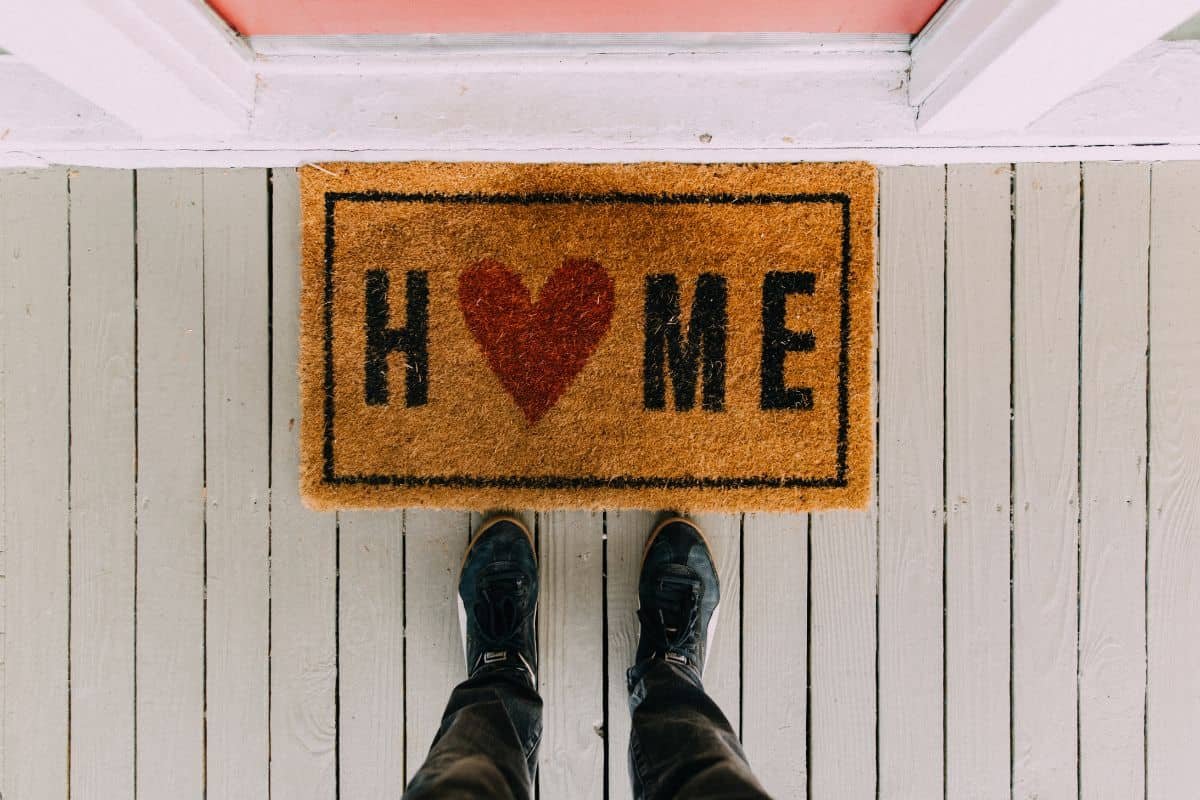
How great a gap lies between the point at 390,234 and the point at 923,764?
132cm

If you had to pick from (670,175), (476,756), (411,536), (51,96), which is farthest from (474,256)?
(476,756)

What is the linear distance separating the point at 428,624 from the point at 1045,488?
44.3 inches

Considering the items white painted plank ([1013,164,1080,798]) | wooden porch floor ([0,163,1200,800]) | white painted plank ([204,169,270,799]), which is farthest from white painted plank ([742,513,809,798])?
white painted plank ([204,169,270,799])

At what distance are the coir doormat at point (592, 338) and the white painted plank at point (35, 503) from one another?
46 centimetres

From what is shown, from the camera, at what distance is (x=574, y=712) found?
1230 millimetres

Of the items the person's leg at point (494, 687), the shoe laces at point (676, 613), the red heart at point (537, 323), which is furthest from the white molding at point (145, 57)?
the shoe laces at point (676, 613)

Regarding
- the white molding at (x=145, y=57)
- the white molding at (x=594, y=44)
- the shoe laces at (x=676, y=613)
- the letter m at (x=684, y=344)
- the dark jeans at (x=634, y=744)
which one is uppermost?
the white molding at (x=594, y=44)

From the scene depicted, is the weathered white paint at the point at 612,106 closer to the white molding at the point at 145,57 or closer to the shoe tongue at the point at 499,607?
the white molding at the point at 145,57

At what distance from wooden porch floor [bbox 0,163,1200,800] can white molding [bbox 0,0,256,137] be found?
9.4 inches

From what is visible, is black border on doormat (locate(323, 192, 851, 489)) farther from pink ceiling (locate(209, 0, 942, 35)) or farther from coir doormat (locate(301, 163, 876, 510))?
pink ceiling (locate(209, 0, 942, 35))

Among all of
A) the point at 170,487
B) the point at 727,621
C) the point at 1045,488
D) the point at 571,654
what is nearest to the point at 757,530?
the point at 727,621

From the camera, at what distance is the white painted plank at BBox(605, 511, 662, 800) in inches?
48.4

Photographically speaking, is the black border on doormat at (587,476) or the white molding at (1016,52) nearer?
the white molding at (1016,52)

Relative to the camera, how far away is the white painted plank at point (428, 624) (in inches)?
48.6
